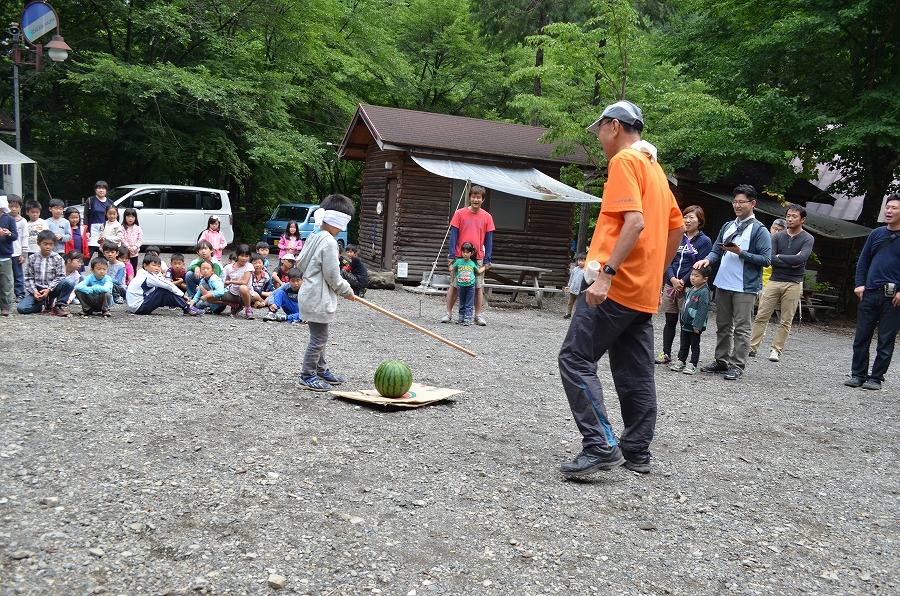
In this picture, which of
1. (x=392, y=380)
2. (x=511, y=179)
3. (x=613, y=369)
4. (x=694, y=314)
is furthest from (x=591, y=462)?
(x=511, y=179)

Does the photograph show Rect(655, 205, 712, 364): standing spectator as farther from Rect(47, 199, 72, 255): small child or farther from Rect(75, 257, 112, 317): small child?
Rect(47, 199, 72, 255): small child

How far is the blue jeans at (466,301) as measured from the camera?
35.8ft

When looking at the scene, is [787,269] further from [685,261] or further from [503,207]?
[503,207]

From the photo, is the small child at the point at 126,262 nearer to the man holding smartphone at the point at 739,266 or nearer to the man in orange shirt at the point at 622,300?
the man holding smartphone at the point at 739,266

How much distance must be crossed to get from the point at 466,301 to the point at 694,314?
381cm

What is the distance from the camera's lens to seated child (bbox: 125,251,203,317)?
32.0 feet

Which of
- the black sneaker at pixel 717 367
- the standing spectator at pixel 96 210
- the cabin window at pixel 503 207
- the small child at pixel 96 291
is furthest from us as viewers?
the cabin window at pixel 503 207

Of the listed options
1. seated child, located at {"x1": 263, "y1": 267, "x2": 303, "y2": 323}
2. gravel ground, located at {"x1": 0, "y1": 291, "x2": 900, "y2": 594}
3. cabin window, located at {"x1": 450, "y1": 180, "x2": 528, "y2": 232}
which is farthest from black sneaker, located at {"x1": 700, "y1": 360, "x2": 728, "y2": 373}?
cabin window, located at {"x1": 450, "y1": 180, "x2": 528, "y2": 232}

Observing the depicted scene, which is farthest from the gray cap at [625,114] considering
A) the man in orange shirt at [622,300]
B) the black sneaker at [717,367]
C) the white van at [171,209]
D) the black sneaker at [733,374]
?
the white van at [171,209]

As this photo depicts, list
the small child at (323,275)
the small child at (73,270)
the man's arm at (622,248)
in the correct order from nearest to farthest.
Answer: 1. the man's arm at (622,248)
2. the small child at (323,275)
3. the small child at (73,270)

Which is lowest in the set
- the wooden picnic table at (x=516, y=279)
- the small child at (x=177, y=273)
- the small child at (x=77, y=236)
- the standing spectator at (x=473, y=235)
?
the wooden picnic table at (x=516, y=279)

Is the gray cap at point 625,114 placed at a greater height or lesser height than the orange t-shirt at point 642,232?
greater

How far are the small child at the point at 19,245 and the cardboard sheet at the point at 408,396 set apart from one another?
19.4ft

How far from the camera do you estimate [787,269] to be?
8.89 metres
